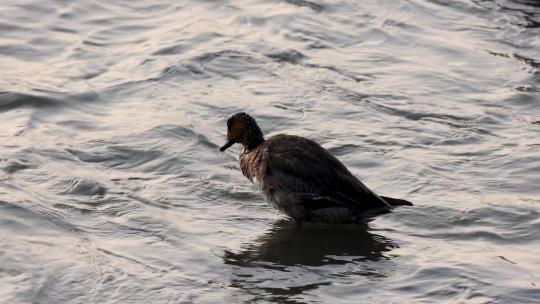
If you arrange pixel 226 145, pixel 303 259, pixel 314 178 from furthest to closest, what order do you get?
1. pixel 226 145
2. pixel 314 178
3. pixel 303 259

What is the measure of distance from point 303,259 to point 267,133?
107 inches

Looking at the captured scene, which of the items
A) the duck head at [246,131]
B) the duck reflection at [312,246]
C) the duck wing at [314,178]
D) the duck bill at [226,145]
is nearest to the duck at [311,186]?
the duck wing at [314,178]

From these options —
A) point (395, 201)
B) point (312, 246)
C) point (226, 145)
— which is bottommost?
point (312, 246)

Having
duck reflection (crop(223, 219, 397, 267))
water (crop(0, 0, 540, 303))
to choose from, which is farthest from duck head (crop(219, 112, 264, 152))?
duck reflection (crop(223, 219, 397, 267))

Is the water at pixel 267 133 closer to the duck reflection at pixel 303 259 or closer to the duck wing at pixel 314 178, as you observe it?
the duck reflection at pixel 303 259

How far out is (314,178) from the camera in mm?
8414

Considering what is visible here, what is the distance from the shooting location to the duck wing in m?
8.25

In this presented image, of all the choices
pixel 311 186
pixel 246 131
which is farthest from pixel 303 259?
pixel 246 131

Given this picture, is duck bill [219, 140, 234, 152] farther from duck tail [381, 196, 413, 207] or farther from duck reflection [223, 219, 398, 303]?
duck tail [381, 196, 413, 207]

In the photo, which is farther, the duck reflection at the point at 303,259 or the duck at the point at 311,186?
the duck at the point at 311,186

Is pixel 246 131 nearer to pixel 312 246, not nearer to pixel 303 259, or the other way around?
pixel 312 246

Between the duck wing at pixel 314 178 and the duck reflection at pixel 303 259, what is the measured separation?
264mm

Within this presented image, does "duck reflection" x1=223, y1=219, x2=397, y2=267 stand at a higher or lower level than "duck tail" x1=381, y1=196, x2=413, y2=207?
lower

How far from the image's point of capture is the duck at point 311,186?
8.24 metres
